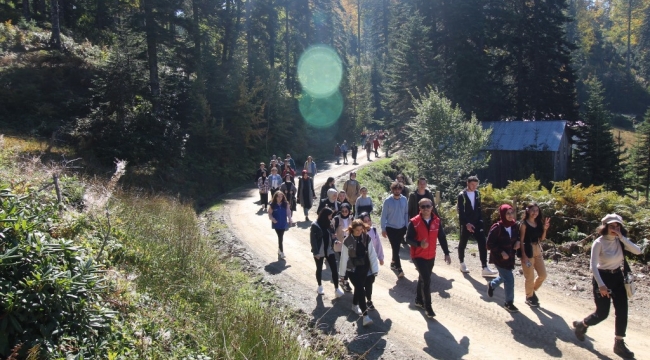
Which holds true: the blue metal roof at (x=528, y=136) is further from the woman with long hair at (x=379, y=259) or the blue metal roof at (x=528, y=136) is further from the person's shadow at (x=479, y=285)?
the woman with long hair at (x=379, y=259)

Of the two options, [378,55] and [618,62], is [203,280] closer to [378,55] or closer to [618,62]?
[378,55]

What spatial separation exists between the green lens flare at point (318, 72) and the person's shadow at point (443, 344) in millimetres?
39486

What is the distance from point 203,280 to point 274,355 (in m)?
3.57

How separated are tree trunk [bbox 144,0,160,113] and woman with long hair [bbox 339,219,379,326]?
17930 millimetres

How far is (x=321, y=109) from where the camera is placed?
45.8m

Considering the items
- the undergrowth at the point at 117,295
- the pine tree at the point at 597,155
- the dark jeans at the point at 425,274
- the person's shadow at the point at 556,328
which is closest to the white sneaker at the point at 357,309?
the undergrowth at the point at 117,295

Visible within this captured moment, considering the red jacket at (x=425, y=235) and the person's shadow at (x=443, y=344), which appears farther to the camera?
the red jacket at (x=425, y=235)

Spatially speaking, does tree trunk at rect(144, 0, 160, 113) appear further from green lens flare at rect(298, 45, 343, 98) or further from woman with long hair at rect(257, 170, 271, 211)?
green lens flare at rect(298, 45, 343, 98)

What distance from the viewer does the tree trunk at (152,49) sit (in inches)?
864

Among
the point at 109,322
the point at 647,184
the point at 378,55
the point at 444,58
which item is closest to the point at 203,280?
the point at 109,322

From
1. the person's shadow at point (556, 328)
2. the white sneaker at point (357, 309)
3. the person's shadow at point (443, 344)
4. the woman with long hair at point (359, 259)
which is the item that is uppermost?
the woman with long hair at point (359, 259)

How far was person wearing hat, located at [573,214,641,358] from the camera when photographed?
6242 millimetres

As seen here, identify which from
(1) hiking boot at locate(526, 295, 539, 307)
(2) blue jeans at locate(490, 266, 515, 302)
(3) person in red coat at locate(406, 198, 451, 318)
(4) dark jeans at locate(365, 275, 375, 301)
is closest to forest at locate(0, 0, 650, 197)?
(4) dark jeans at locate(365, 275, 375, 301)

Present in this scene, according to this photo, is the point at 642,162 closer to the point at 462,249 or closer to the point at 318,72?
the point at 318,72
